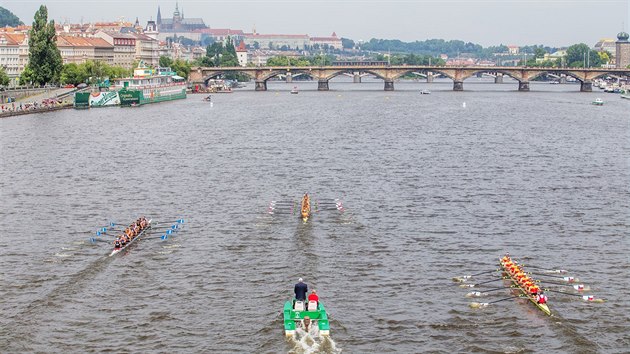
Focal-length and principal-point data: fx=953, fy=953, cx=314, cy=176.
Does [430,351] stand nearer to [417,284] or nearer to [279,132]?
[417,284]

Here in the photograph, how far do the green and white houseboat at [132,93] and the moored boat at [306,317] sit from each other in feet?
433

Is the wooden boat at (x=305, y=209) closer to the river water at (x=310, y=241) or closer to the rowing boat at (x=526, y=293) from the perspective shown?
the river water at (x=310, y=241)

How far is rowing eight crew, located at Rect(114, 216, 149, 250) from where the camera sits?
49.8 meters

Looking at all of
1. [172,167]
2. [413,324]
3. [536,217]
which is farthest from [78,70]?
[413,324]

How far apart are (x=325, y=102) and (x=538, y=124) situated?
210 ft

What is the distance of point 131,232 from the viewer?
51.7m

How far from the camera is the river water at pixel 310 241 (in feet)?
124

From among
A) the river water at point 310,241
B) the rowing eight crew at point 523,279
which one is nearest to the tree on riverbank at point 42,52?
the river water at point 310,241

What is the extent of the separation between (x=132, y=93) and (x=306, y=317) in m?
141

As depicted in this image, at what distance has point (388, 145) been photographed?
10381 cm

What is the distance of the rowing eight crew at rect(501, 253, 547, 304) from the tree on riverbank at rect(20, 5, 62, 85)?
5016 inches

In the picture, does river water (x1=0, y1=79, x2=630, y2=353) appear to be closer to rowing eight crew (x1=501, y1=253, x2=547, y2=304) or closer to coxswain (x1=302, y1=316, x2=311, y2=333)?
rowing eight crew (x1=501, y1=253, x2=547, y2=304)

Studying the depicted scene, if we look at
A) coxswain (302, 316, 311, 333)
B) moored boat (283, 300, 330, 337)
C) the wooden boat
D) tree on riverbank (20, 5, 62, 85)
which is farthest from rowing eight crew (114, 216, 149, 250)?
tree on riverbank (20, 5, 62, 85)

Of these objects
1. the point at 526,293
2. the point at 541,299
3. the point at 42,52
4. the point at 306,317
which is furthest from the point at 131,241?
the point at 42,52
